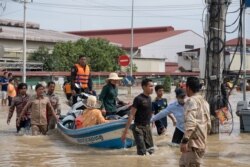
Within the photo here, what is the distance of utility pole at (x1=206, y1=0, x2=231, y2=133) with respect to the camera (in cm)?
1407

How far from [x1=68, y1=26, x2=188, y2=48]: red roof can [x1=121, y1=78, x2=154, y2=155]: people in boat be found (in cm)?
6294

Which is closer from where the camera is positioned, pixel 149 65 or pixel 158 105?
pixel 158 105

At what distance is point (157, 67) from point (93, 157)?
50967 millimetres

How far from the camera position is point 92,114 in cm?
1193

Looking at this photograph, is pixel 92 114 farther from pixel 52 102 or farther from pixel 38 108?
pixel 52 102

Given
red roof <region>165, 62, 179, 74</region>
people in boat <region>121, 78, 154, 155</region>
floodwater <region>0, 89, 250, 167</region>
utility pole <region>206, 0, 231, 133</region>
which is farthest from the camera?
red roof <region>165, 62, 179, 74</region>

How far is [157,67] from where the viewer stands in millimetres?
61750

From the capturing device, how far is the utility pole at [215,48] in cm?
1407

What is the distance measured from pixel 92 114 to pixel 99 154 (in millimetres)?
988

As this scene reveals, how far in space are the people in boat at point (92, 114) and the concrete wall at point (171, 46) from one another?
6176 cm

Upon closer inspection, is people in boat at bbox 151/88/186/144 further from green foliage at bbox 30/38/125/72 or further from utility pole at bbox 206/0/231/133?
green foliage at bbox 30/38/125/72

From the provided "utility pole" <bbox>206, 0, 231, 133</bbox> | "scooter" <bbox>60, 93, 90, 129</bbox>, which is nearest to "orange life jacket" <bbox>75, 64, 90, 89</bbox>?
"scooter" <bbox>60, 93, 90, 129</bbox>

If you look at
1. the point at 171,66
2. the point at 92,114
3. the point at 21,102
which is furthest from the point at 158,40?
the point at 92,114

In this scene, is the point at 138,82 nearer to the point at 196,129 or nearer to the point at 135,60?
the point at 135,60
